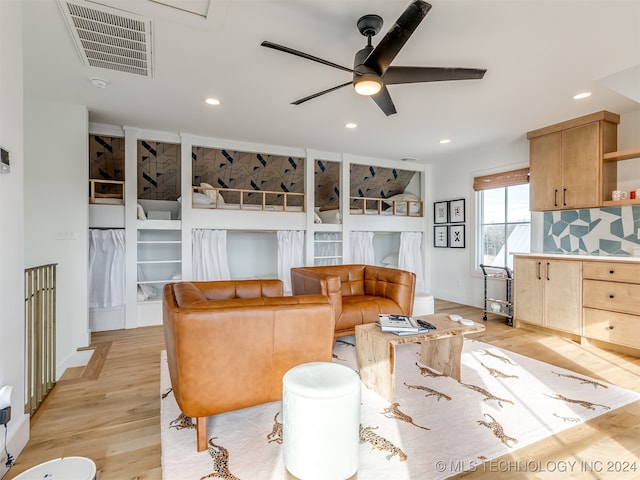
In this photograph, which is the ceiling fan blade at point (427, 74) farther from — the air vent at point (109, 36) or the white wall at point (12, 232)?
the white wall at point (12, 232)

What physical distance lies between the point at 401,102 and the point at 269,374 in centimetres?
298

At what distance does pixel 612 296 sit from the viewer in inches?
131

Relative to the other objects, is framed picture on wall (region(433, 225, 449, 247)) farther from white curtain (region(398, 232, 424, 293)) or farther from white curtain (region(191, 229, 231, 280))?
white curtain (region(191, 229, 231, 280))

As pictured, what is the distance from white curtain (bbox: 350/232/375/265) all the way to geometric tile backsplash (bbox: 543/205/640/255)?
2.64 metres

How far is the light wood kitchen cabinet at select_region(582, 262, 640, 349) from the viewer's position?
317cm

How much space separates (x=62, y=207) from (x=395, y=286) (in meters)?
3.77

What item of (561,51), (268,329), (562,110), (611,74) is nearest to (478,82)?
(561,51)

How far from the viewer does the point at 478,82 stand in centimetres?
298

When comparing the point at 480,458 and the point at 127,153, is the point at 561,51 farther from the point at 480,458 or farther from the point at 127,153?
the point at 127,153

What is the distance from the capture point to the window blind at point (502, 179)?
478cm

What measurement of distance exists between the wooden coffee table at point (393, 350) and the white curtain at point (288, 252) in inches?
108

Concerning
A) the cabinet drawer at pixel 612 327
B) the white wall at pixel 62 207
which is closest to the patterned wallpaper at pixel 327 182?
the white wall at pixel 62 207

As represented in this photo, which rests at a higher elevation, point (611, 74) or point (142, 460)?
point (611, 74)

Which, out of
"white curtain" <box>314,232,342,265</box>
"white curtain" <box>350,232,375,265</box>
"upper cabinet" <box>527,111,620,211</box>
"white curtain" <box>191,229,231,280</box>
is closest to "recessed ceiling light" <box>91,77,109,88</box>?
"white curtain" <box>191,229,231,280</box>
